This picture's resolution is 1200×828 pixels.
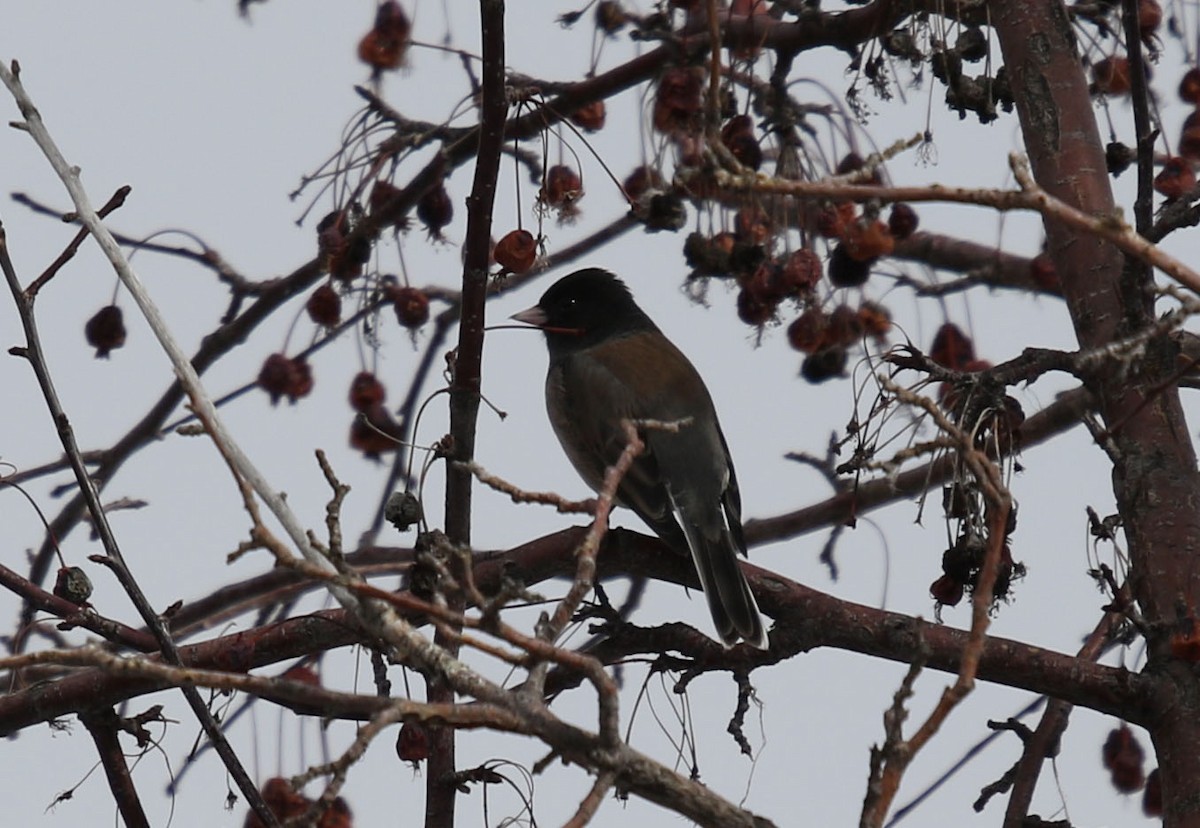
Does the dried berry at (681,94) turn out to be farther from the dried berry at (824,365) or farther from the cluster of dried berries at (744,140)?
the dried berry at (824,365)

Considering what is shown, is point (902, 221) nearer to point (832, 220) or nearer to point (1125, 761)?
point (832, 220)

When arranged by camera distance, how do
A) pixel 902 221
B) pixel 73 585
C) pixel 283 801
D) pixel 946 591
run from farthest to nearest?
pixel 902 221
pixel 283 801
pixel 946 591
pixel 73 585

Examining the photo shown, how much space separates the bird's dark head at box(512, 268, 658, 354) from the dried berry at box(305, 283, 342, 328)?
131 cm

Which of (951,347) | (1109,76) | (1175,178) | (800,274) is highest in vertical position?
(1109,76)

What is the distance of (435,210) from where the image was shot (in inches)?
163

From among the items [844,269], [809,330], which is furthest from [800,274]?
[809,330]

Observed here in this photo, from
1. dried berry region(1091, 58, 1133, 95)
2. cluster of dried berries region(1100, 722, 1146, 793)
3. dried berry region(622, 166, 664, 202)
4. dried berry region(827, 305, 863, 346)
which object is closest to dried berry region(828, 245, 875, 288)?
dried berry region(827, 305, 863, 346)

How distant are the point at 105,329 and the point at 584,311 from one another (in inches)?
69.3

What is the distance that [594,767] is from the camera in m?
1.78

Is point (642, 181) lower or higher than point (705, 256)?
higher

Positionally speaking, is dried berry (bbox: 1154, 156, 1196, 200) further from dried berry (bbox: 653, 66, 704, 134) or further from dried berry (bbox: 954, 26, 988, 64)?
dried berry (bbox: 653, 66, 704, 134)

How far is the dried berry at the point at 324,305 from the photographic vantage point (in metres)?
4.14

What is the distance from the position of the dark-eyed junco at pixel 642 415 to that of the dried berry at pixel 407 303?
390 millimetres

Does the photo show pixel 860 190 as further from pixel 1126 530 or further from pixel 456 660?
pixel 1126 530
